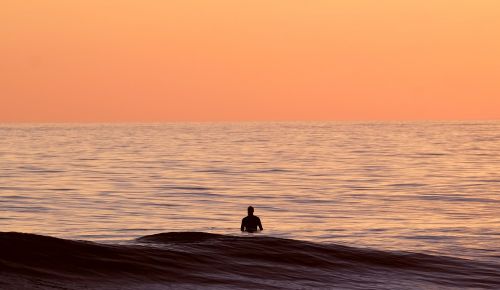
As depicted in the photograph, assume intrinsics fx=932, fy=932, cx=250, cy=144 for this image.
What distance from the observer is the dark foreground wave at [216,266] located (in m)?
16.4

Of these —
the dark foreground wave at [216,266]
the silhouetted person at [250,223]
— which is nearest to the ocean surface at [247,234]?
the dark foreground wave at [216,266]

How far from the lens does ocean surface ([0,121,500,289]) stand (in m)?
17.5

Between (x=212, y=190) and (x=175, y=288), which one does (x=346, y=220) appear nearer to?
(x=212, y=190)

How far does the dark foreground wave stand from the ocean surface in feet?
0.12

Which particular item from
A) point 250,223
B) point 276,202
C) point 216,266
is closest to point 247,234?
point 250,223

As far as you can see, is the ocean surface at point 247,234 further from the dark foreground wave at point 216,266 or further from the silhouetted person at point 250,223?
the silhouetted person at point 250,223

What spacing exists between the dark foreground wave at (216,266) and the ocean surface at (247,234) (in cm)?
4

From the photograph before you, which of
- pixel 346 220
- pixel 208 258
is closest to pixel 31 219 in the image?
pixel 346 220

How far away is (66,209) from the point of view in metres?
40.4

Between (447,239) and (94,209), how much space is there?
16.2 m

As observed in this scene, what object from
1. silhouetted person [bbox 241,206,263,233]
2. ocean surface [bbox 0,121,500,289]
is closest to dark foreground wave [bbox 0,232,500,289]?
ocean surface [bbox 0,121,500,289]

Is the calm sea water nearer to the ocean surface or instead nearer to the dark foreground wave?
the ocean surface

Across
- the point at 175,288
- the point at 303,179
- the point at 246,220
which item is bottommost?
the point at 175,288

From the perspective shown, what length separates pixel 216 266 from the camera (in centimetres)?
1841
